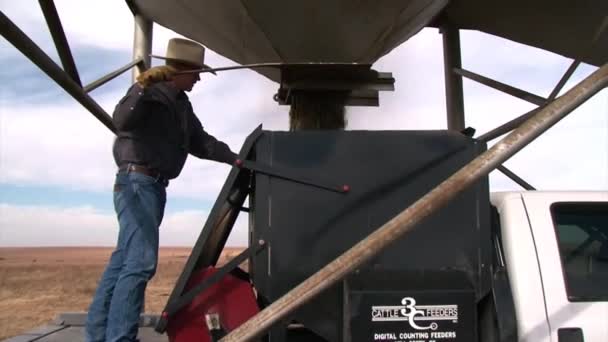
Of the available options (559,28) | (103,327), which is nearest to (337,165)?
(103,327)

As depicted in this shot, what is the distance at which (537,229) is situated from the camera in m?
3.03

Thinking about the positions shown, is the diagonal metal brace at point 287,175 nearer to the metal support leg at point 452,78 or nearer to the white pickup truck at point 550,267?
the white pickup truck at point 550,267

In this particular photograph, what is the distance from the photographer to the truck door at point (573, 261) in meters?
2.87

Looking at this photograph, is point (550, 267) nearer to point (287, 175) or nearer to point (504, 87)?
point (287, 175)

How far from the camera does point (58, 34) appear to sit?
543 cm

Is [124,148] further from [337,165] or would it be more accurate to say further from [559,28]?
[559,28]

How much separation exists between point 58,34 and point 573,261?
4325mm

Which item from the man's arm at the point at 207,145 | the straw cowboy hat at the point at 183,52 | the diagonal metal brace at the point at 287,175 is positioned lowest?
the diagonal metal brace at the point at 287,175

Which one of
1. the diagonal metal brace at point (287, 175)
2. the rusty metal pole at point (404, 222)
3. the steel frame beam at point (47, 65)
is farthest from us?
the steel frame beam at point (47, 65)

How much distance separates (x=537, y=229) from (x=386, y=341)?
0.89 metres

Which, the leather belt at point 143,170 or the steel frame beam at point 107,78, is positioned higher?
the steel frame beam at point 107,78

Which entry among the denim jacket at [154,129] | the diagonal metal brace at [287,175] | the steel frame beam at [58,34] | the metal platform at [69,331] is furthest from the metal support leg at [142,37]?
the diagonal metal brace at [287,175]

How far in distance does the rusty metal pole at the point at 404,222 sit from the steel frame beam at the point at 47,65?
2.81 meters

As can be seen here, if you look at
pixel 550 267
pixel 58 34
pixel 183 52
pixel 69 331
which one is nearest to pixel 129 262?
pixel 183 52
